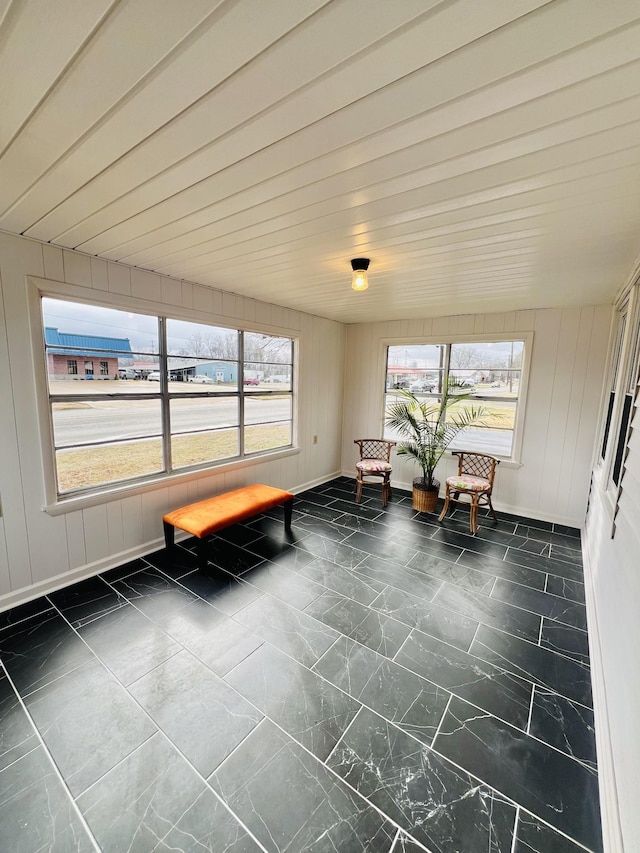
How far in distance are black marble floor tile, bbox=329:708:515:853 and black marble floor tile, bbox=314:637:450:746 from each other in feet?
0.26

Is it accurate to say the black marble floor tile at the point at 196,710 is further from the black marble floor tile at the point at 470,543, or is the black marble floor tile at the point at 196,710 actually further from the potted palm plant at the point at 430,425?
the potted palm plant at the point at 430,425

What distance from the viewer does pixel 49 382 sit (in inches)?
92.0

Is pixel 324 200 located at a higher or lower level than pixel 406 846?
higher

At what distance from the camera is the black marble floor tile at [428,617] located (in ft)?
6.91

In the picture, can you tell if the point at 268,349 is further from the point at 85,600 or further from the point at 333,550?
the point at 85,600

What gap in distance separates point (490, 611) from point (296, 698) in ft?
4.70

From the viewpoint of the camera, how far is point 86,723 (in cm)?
154

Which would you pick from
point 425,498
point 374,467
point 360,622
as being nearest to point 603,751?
point 360,622

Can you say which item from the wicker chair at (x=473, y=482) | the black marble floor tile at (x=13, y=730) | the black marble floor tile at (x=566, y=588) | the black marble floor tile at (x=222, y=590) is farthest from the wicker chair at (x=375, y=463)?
the black marble floor tile at (x=13, y=730)

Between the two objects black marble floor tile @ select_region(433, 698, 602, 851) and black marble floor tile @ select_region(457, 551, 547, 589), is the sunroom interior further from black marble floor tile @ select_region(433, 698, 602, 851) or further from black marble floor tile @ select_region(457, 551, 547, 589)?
black marble floor tile @ select_region(457, 551, 547, 589)

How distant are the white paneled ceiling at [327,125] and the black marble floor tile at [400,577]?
92.4 inches

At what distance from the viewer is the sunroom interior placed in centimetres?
81

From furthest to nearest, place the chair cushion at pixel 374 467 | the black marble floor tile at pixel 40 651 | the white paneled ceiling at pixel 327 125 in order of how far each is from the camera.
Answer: the chair cushion at pixel 374 467 → the black marble floor tile at pixel 40 651 → the white paneled ceiling at pixel 327 125

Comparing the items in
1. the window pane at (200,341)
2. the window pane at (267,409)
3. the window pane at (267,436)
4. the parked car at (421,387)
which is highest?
the window pane at (200,341)
